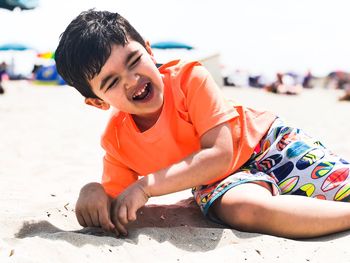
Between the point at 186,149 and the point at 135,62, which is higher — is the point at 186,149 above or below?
below

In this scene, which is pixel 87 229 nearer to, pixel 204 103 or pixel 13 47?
pixel 204 103

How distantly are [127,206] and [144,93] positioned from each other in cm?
48

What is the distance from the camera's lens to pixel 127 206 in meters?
2.10

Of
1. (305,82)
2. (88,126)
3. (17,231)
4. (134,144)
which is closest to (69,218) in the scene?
(17,231)

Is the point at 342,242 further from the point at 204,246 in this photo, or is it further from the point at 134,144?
the point at 134,144

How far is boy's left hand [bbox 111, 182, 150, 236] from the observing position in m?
2.09

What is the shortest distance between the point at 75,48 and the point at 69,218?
0.81 metres

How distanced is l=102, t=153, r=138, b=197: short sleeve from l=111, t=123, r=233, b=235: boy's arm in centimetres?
28

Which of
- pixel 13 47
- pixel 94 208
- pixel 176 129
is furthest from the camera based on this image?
pixel 13 47

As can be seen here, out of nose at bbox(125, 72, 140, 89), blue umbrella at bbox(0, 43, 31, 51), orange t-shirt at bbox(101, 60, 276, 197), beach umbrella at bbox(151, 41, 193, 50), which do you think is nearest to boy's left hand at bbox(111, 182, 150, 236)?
orange t-shirt at bbox(101, 60, 276, 197)

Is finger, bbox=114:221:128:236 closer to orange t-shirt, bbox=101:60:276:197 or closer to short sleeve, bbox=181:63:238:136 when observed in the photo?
orange t-shirt, bbox=101:60:276:197

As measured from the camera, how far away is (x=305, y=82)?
578 inches

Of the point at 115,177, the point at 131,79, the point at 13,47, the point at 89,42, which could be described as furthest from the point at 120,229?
the point at 13,47

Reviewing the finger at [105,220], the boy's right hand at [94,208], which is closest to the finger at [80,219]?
the boy's right hand at [94,208]
